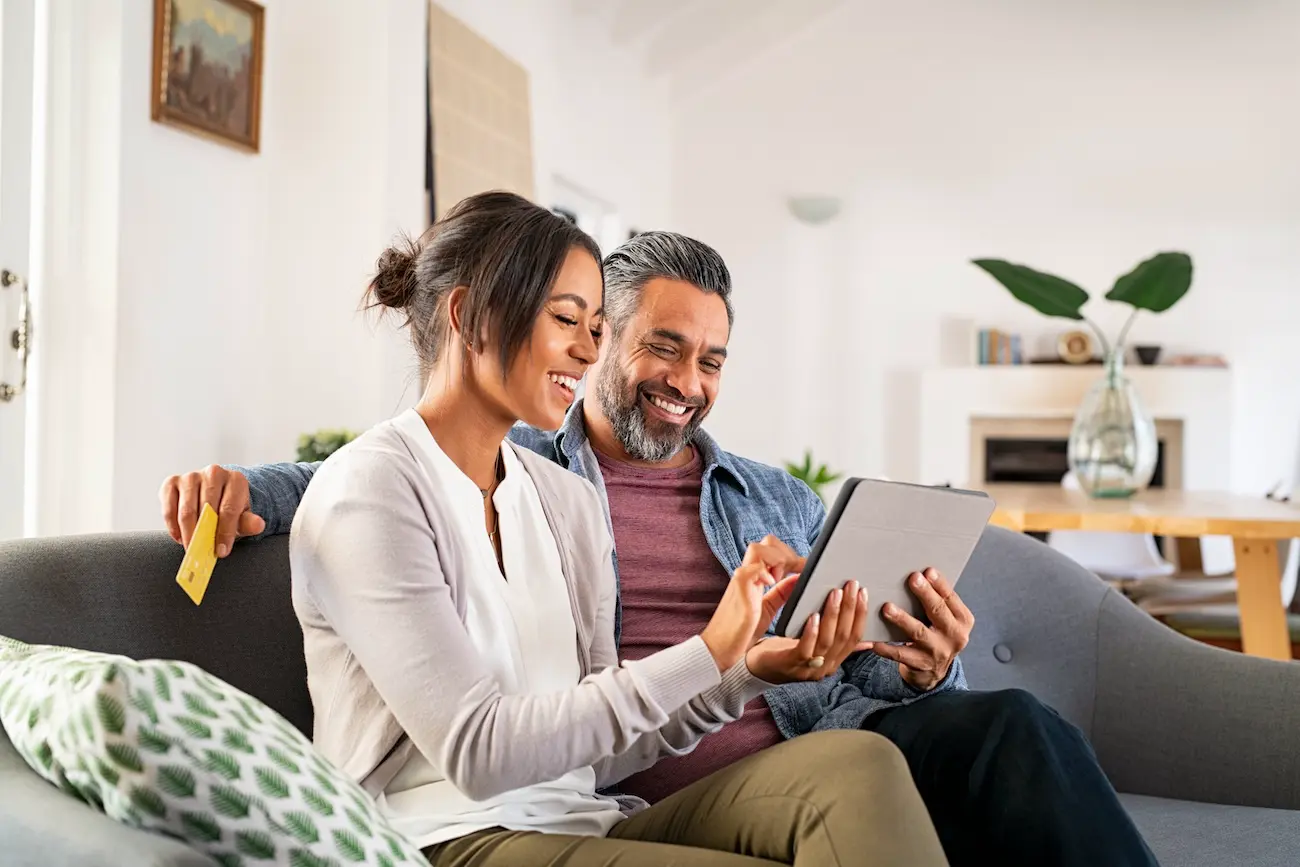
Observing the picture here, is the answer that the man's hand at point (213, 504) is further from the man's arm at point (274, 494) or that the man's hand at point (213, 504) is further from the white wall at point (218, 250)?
the white wall at point (218, 250)

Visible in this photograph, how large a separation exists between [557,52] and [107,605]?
453 centimetres

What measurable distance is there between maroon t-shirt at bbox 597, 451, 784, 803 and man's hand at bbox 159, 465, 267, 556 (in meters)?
0.54

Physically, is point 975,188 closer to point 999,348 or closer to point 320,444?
point 999,348

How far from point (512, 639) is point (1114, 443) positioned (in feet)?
10.0

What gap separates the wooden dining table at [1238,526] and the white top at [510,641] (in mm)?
1680

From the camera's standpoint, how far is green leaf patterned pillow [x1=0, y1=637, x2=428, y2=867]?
870 millimetres

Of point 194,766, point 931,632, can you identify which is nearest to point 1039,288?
point 931,632

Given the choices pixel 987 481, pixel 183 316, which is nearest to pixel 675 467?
pixel 183 316

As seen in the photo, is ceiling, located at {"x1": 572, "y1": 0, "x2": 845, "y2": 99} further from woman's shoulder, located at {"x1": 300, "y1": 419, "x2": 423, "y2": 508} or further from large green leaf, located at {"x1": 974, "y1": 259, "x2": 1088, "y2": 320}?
woman's shoulder, located at {"x1": 300, "y1": 419, "x2": 423, "y2": 508}

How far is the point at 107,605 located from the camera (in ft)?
4.50

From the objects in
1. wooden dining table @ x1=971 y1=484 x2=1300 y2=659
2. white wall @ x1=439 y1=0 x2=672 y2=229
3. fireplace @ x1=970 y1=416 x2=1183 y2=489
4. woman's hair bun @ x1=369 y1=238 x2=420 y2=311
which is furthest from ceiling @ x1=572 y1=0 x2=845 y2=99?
woman's hair bun @ x1=369 y1=238 x2=420 y2=311

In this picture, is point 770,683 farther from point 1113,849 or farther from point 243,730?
point 243,730

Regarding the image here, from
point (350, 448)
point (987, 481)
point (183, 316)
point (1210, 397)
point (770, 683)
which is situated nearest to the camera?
point (350, 448)

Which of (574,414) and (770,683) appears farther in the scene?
(574,414)
